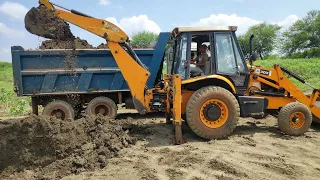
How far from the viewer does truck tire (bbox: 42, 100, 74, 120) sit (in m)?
8.29

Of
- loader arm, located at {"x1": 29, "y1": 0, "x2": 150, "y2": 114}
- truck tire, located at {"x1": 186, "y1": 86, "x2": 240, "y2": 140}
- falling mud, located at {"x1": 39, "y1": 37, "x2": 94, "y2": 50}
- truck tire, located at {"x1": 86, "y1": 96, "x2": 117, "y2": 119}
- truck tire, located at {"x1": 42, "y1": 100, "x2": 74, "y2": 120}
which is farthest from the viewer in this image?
truck tire, located at {"x1": 86, "y1": 96, "x2": 117, "y2": 119}

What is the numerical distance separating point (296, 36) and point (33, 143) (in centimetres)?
4771

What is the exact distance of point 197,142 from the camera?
5.97 m

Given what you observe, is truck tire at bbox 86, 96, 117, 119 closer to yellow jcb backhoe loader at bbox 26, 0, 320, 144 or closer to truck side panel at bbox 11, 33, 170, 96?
truck side panel at bbox 11, 33, 170, 96

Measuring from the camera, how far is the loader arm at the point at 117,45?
6.70m

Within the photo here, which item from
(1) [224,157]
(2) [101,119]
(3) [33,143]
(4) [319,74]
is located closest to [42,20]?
(2) [101,119]

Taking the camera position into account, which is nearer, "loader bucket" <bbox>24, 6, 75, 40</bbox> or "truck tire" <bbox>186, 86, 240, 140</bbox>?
"truck tire" <bbox>186, 86, 240, 140</bbox>

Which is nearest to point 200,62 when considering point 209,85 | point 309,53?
point 209,85

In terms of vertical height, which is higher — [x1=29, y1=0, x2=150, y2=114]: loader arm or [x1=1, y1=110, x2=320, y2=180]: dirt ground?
[x1=29, y1=0, x2=150, y2=114]: loader arm

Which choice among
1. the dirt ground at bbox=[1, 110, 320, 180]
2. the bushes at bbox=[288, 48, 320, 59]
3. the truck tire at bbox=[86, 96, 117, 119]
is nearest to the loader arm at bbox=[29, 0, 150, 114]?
the dirt ground at bbox=[1, 110, 320, 180]

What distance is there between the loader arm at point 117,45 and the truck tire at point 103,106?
Answer: 6.62 feet

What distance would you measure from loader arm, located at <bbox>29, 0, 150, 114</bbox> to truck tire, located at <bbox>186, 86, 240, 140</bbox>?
1252 mm

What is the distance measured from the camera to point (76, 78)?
8.42 metres

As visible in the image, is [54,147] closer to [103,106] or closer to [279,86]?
[103,106]
